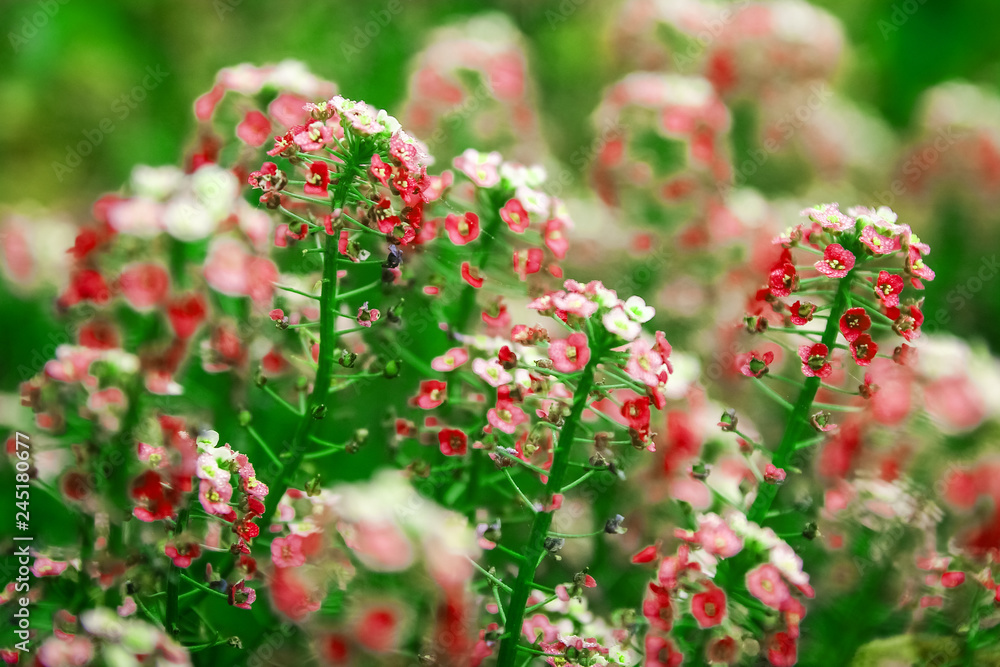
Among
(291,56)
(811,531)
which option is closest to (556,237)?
(811,531)

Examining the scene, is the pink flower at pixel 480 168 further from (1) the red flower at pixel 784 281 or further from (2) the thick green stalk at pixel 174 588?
(2) the thick green stalk at pixel 174 588

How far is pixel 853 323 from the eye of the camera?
127 cm

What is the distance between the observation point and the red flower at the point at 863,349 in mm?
1276

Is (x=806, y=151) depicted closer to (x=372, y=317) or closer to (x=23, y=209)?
(x=372, y=317)

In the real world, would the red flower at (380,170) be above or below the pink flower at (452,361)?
above

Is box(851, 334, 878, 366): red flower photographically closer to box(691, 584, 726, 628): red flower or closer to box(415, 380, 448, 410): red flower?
box(691, 584, 726, 628): red flower

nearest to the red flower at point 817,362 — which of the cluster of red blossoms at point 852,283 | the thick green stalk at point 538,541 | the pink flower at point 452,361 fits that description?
the cluster of red blossoms at point 852,283

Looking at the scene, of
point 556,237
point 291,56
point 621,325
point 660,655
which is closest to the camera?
point 621,325

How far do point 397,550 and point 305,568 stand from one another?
0.26 meters

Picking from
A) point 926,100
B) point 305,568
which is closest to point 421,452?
point 305,568

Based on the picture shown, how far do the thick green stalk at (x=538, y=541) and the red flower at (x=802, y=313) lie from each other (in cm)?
34

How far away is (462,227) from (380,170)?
246mm

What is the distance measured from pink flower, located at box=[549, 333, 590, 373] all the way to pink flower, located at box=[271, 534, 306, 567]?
0.49 metres

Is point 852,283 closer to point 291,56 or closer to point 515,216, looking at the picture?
point 515,216
